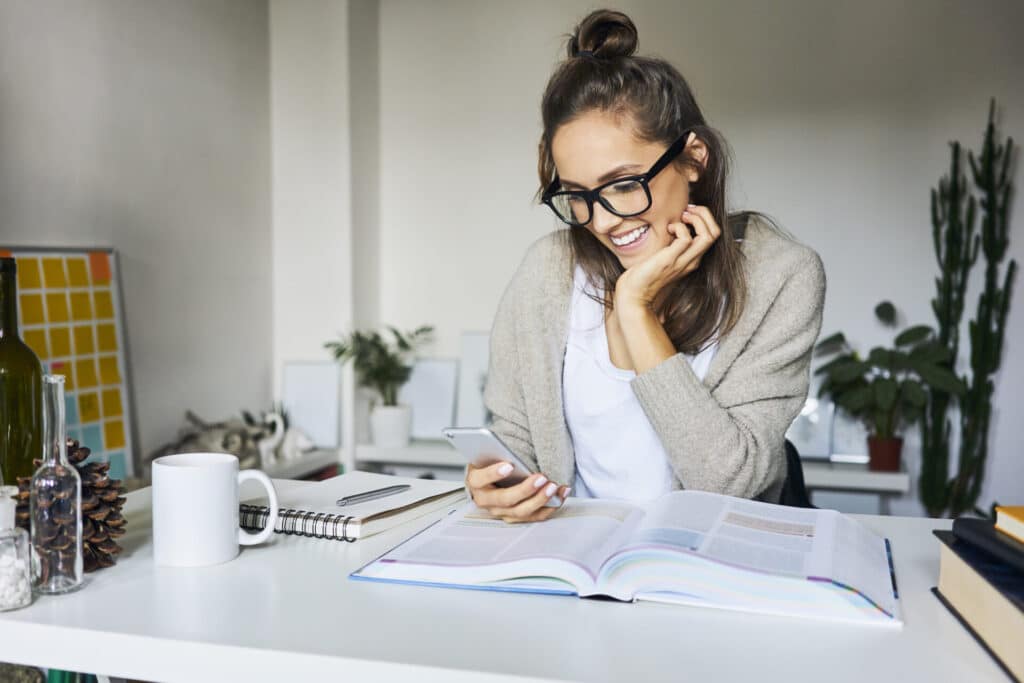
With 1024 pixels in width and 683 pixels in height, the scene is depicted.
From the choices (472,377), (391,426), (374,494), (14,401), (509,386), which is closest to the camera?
(14,401)

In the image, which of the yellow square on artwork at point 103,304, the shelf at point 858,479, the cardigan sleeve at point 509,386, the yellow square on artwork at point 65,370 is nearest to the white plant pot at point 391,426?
the yellow square on artwork at point 103,304

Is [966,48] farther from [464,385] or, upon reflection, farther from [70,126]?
[70,126]

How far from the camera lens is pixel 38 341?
231 cm

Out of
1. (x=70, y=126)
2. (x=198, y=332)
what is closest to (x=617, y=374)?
(x=70, y=126)

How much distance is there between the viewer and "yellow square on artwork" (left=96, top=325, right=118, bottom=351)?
2541mm

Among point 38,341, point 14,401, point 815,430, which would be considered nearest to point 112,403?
point 38,341

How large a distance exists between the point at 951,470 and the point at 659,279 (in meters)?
2.31

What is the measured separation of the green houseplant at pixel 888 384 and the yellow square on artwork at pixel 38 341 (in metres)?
2.49

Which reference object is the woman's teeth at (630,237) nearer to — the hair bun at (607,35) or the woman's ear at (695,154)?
the woman's ear at (695,154)

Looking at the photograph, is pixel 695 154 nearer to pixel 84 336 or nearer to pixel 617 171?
pixel 617 171

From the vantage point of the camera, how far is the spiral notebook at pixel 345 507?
1089 millimetres

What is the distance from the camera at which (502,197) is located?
12.0ft

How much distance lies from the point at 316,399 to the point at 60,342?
128cm

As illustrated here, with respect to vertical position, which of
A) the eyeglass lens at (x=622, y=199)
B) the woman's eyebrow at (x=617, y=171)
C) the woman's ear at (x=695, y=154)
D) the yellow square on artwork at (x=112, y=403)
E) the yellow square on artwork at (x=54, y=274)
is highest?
the woman's ear at (x=695, y=154)
